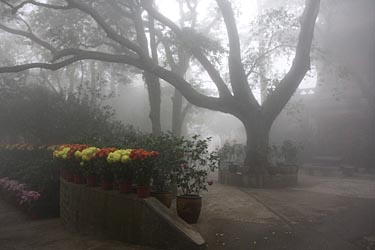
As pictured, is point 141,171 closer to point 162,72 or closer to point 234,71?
point 162,72

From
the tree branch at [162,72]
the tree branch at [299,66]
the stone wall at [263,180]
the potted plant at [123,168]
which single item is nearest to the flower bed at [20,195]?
the potted plant at [123,168]

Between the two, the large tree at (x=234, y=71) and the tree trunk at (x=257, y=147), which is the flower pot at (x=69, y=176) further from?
the tree trunk at (x=257, y=147)

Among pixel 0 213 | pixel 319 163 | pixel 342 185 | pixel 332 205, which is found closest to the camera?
pixel 332 205

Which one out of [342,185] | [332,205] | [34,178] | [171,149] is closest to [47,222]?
[34,178]

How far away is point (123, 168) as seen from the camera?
5.95 meters

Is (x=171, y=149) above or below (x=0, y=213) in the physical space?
above

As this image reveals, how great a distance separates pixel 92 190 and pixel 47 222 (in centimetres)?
290

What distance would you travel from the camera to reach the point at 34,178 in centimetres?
975

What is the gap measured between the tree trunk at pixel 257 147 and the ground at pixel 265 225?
234 centimetres

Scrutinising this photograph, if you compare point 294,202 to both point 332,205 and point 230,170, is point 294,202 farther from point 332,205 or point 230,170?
point 230,170

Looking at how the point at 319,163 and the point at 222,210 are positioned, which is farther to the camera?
the point at 319,163

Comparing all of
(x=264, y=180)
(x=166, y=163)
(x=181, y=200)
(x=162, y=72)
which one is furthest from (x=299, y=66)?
(x=181, y=200)

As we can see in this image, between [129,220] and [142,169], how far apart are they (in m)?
Result: 0.89

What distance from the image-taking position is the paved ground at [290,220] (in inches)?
219
